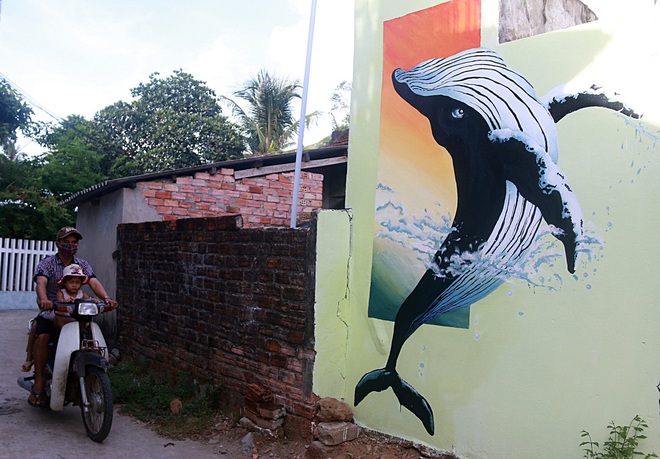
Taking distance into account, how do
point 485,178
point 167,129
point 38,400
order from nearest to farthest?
point 485,178 → point 38,400 → point 167,129

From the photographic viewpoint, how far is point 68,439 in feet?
15.9

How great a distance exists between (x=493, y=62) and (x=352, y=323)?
232cm

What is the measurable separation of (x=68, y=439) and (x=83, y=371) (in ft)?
1.96

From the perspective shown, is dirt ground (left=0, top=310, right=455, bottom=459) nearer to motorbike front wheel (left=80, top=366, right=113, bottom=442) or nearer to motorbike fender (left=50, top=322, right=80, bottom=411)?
motorbike front wheel (left=80, top=366, right=113, bottom=442)

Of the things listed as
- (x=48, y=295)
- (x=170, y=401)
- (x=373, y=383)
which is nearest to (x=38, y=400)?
(x=48, y=295)

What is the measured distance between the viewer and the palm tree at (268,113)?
23516 millimetres

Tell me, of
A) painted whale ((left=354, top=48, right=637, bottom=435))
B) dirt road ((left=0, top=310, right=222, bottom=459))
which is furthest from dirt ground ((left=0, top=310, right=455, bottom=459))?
painted whale ((left=354, top=48, right=637, bottom=435))

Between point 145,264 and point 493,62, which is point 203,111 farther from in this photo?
point 493,62

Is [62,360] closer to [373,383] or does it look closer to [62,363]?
[62,363]

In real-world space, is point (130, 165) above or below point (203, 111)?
below

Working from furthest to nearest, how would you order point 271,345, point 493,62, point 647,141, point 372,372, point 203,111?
point 203,111 < point 271,345 < point 372,372 < point 493,62 < point 647,141

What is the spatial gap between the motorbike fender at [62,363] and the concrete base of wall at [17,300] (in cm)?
1031

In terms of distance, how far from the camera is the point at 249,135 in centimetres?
2398

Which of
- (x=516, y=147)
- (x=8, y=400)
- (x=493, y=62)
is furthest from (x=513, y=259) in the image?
(x=8, y=400)
